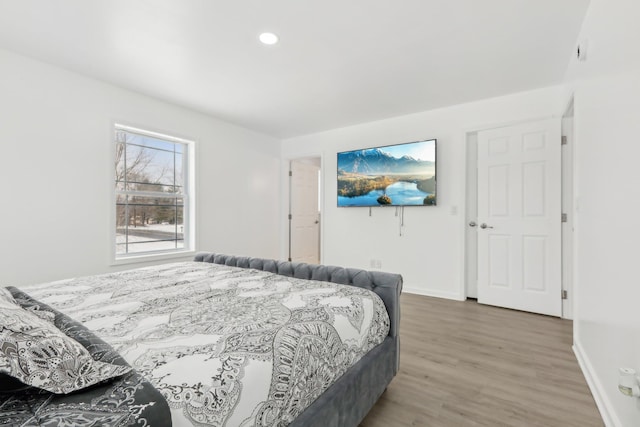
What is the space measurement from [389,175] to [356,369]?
3.23m

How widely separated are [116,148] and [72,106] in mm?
558

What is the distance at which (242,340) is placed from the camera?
1043mm

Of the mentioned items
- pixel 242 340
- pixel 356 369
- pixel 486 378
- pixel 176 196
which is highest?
pixel 176 196

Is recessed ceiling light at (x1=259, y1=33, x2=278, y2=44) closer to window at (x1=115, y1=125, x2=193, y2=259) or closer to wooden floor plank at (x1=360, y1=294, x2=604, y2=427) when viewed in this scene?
window at (x1=115, y1=125, x2=193, y2=259)

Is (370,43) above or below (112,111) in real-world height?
above

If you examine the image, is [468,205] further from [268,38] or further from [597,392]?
[268,38]

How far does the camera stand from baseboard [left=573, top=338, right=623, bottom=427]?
1.49 m

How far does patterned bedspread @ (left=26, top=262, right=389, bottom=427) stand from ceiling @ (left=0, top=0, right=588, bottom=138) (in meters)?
1.85

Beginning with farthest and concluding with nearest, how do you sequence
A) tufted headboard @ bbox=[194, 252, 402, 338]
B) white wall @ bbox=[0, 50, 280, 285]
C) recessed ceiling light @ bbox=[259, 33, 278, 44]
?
white wall @ bbox=[0, 50, 280, 285] < recessed ceiling light @ bbox=[259, 33, 278, 44] < tufted headboard @ bbox=[194, 252, 402, 338]

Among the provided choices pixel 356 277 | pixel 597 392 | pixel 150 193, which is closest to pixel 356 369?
pixel 356 277

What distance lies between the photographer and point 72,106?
2.98 meters

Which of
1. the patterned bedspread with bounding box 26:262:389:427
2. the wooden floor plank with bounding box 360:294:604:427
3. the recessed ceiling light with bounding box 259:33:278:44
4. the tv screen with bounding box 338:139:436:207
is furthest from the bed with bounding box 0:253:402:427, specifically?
the tv screen with bounding box 338:139:436:207

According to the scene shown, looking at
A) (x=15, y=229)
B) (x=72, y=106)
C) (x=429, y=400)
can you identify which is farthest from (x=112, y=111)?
(x=429, y=400)

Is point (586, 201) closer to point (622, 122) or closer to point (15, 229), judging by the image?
point (622, 122)
